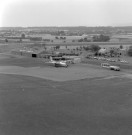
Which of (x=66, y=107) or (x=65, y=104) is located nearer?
(x=66, y=107)

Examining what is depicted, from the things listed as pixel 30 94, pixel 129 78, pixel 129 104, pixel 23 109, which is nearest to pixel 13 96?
pixel 30 94

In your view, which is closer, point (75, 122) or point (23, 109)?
point (75, 122)

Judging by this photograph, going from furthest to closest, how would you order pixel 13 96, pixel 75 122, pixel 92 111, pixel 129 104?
1. pixel 13 96
2. pixel 129 104
3. pixel 92 111
4. pixel 75 122

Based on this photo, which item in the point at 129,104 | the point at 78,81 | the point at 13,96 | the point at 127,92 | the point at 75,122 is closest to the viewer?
the point at 75,122

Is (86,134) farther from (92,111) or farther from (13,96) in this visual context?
(13,96)
